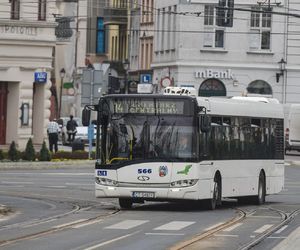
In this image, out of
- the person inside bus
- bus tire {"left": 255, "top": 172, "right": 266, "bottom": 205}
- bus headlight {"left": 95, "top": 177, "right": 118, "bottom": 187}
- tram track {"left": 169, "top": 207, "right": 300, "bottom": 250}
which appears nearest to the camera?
tram track {"left": 169, "top": 207, "right": 300, "bottom": 250}

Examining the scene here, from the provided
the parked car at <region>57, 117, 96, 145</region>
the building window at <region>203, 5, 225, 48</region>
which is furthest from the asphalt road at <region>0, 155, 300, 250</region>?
the building window at <region>203, 5, 225, 48</region>

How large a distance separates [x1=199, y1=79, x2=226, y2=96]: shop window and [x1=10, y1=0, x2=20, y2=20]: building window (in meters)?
21.9

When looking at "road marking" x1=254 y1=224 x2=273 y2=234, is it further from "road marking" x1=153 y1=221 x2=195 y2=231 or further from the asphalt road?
"road marking" x1=153 y1=221 x2=195 y2=231

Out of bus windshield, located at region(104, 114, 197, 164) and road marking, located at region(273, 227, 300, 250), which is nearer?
road marking, located at region(273, 227, 300, 250)

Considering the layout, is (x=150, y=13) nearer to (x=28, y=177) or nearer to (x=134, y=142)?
(x=28, y=177)

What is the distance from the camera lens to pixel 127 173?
2684 centimetres

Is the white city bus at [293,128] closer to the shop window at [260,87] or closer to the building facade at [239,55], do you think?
the building facade at [239,55]

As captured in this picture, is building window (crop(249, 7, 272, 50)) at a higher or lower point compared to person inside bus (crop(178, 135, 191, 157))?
higher

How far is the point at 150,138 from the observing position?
26.9 m

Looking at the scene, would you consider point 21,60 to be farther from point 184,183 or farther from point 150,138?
point 184,183

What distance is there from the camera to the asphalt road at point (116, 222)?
18.7 meters

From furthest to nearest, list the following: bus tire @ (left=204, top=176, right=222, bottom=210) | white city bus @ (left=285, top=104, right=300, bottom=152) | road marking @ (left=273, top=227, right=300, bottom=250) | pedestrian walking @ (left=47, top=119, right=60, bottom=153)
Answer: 1. white city bus @ (left=285, top=104, right=300, bottom=152)
2. pedestrian walking @ (left=47, top=119, right=60, bottom=153)
3. bus tire @ (left=204, top=176, right=222, bottom=210)
4. road marking @ (left=273, top=227, right=300, bottom=250)

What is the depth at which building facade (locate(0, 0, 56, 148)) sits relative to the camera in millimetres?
53094

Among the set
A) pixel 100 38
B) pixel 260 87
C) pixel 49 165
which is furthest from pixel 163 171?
pixel 100 38
